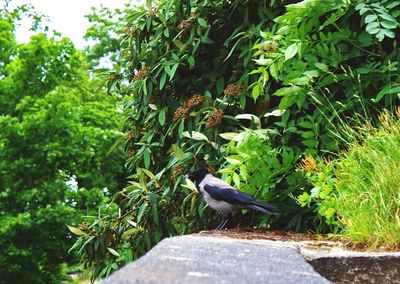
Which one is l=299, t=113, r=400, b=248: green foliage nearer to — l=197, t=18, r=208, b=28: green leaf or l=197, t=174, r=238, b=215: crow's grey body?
l=197, t=174, r=238, b=215: crow's grey body

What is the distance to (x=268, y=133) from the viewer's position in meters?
4.85

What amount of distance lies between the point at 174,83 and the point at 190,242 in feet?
10.6

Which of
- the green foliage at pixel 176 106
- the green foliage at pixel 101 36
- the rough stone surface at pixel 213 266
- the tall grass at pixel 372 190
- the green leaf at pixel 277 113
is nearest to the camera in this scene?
the rough stone surface at pixel 213 266

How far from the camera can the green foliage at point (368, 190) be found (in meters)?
3.51

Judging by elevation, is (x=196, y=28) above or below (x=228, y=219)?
above

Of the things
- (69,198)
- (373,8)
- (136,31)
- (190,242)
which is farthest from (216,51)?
(69,198)

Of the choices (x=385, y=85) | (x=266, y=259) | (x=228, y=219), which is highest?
(x=385, y=85)

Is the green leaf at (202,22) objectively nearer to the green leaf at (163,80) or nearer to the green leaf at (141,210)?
the green leaf at (163,80)

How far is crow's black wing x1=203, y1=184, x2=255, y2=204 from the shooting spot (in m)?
4.33

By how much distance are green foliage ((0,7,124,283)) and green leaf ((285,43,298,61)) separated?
11670 millimetres

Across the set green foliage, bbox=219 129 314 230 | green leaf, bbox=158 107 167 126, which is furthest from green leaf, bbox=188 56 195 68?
green foliage, bbox=219 129 314 230

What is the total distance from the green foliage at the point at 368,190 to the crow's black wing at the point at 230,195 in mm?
480

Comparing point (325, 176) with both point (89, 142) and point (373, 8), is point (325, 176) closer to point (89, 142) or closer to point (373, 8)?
point (373, 8)

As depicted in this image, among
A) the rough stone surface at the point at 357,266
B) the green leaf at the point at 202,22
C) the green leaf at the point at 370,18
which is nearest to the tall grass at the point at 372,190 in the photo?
the rough stone surface at the point at 357,266
